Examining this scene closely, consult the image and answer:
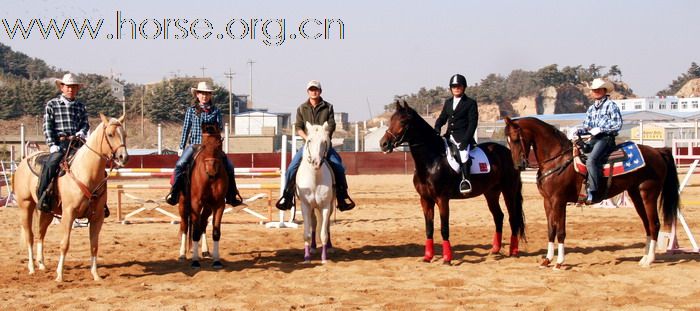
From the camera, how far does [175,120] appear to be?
268 feet

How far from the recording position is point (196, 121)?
11.7 meters

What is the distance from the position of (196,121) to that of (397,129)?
3.00 meters

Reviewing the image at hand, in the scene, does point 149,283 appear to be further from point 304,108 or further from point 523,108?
point 523,108

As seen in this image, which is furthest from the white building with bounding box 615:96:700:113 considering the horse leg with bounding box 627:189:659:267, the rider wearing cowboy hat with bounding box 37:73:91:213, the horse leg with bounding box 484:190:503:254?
the rider wearing cowboy hat with bounding box 37:73:91:213

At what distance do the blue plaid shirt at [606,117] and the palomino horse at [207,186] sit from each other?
17.1ft

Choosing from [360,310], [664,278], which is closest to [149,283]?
[360,310]

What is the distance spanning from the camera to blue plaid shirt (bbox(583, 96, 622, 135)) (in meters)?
10.8

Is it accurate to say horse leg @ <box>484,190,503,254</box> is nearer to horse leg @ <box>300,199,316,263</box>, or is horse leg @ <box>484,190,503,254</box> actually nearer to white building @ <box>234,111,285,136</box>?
horse leg @ <box>300,199,316,263</box>

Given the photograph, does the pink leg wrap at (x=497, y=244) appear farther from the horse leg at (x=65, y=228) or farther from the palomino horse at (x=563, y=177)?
the horse leg at (x=65, y=228)

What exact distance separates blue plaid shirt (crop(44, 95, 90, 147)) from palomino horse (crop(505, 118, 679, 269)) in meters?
5.81

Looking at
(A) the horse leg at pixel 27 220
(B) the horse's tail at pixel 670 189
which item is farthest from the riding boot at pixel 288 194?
(B) the horse's tail at pixel 670 189

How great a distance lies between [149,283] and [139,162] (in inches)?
1265

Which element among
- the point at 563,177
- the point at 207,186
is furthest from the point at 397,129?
the point at 207,186

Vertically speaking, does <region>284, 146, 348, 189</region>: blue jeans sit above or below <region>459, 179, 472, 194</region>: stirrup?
above
